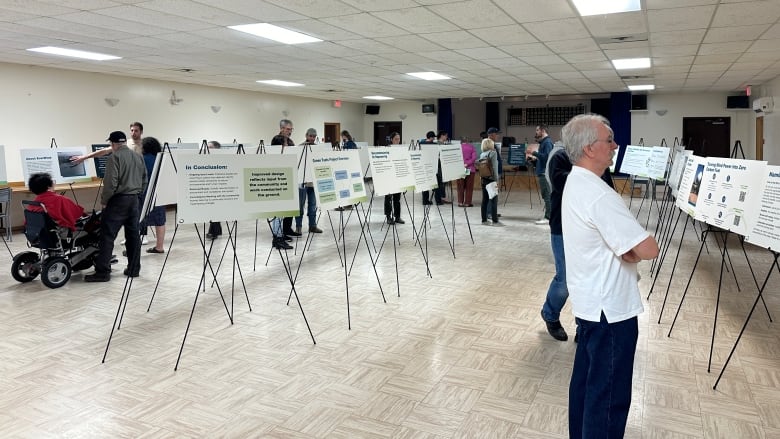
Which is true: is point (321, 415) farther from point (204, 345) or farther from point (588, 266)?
point (588, 266)

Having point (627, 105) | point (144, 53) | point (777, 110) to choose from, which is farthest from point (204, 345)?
point (627, 105)

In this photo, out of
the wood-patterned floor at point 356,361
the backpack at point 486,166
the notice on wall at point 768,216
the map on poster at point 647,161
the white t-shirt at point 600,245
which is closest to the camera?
the white t-shirt at point 600,245

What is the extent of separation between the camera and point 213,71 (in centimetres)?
1008

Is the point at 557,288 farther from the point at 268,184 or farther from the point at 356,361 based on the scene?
the point at 268,184

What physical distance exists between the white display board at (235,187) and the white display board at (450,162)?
3.34 meters

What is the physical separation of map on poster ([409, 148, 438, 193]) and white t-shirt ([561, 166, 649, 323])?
3513 mm

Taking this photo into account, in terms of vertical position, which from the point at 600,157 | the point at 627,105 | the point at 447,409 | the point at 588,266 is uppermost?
the point at 627,105

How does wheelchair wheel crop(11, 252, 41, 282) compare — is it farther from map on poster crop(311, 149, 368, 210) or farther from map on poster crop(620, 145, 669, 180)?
map on poster crop(620, 145, 669, 180)

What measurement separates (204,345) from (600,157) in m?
3.06

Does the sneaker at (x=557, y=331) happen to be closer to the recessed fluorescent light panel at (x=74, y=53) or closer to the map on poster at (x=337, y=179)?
the map on poster at (x=337, y=179)

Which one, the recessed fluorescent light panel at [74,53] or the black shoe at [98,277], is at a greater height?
the recessed fluorescent light panel at [74,53]

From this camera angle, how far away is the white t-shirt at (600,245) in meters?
1.91

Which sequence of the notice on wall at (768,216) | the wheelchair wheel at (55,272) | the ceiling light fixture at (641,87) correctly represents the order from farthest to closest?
the ceiling light fixture at (641,87), the wheelchair wheel at (55,272), the notice on wall at (768,216)

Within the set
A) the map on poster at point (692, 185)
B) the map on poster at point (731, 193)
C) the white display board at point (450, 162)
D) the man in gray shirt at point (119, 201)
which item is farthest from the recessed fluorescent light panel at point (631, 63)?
the man in gray shirt at point (119, 201)
